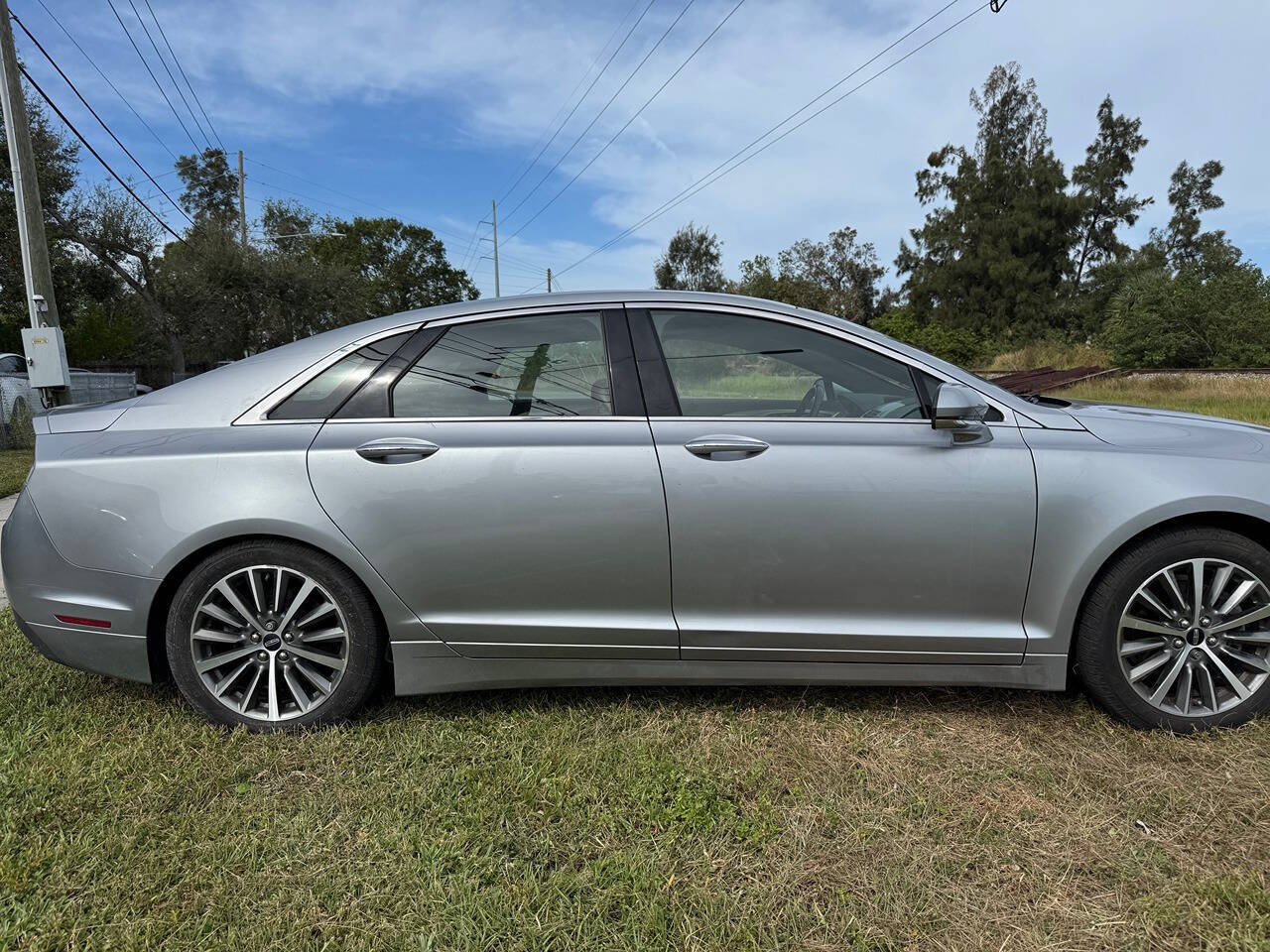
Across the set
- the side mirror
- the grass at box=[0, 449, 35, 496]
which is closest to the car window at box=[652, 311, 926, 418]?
the side mirror

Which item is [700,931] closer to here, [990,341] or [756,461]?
[756,461]

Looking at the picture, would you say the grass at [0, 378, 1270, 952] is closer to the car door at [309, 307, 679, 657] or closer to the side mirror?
the car door at [309, 307, 679, 657]

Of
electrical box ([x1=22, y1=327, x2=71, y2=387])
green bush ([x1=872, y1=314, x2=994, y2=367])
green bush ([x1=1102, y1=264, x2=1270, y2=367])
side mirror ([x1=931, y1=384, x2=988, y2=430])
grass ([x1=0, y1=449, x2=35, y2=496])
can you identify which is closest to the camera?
side mirror ([x1=931, y1=384, x2=988, y2=430])

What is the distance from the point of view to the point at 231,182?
165ft

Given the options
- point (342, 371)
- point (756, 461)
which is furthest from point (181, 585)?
point (756, 461)

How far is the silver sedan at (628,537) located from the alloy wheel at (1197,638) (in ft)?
0.03

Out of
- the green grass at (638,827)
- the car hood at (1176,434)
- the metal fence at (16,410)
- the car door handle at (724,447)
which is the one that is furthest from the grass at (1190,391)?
the metal fence at (16,410)

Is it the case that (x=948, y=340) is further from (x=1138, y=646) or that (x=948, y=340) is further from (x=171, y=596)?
(x=171, y=596)

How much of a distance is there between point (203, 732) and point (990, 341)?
48785mm

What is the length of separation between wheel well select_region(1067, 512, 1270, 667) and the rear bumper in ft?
10.4

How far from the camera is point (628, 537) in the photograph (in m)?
2.59

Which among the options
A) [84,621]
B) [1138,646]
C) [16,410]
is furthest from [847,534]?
[16,410]

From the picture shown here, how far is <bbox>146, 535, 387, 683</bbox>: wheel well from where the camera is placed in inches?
106

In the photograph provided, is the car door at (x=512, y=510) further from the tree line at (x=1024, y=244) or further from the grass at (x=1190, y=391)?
the tree line at (x=1024, y=244)
